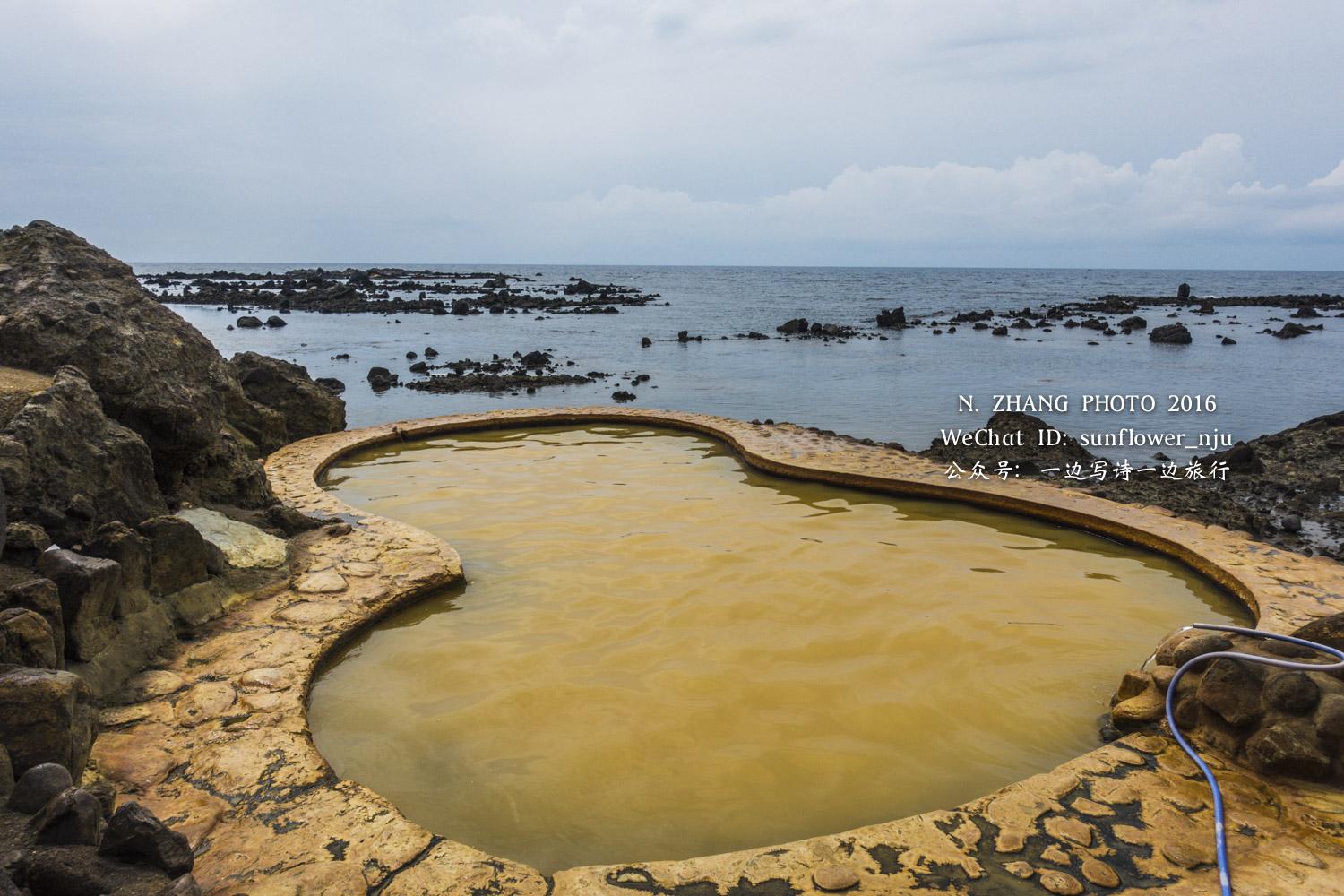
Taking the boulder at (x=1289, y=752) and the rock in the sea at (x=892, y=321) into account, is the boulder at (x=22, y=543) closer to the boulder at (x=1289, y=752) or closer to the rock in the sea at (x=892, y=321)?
the boulder at (x=1289, y=752)

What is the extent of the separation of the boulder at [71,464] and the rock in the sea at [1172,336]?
3138cm

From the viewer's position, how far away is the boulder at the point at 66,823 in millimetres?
2148

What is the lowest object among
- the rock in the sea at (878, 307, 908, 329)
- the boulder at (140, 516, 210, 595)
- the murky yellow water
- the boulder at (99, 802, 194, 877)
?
the murky yellow water

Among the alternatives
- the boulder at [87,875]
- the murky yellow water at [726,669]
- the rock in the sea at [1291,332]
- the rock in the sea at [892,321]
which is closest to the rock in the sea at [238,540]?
the murky yellow water at [726,669]

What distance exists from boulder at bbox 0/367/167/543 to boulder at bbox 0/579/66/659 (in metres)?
0.88

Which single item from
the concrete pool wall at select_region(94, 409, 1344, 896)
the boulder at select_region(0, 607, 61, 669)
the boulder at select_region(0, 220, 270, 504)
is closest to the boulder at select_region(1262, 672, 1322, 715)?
the concrete pool wall at select_region(94, 409, 1344, 896)

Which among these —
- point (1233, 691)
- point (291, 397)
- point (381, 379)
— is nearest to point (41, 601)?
point (1233, 691)

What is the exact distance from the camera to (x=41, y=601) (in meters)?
3.22

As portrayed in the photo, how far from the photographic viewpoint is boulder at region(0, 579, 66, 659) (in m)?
3.16

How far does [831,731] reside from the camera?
3674 mm

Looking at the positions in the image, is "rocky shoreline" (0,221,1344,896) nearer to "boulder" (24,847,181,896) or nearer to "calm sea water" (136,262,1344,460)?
"boulder" (24,847,181,896)

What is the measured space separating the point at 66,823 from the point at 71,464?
2808 mm

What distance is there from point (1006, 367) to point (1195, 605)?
18.4 metres

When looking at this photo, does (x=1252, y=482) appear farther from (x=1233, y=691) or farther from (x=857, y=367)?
(x=857, y=367)
